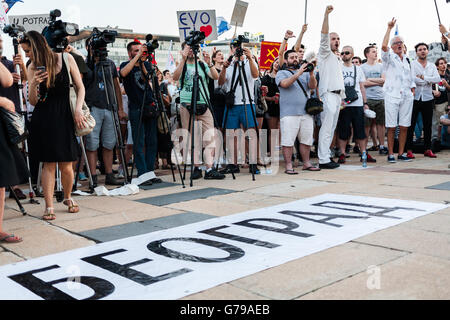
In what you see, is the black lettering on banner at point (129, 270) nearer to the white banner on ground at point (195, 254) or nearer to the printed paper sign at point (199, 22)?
the white banner on ground at point (195, 254)

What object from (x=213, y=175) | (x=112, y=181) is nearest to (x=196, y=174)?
(x=213, y=175)

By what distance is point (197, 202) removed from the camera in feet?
16.4

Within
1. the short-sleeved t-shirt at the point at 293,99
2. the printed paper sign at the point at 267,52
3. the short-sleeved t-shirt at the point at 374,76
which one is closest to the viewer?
the short-sleeved t-shirt at the point at 293,99

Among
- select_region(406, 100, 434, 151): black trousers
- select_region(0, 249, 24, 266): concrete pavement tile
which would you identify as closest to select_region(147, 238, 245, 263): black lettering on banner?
select_region(0, 249, 24, 266): concrete pavement tile

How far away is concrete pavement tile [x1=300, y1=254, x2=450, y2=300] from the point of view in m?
2.26

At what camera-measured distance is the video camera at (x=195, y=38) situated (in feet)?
19.6

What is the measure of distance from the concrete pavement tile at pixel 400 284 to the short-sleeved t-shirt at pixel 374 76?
7.23 m

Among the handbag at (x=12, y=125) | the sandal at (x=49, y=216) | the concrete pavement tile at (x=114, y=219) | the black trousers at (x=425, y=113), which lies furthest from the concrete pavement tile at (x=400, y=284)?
the black trousers at (x=425, y=113)

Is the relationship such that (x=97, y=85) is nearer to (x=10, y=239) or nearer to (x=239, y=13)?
(x=239, y=13)

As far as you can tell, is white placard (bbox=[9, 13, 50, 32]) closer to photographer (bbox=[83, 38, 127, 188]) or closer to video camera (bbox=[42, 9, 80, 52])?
photographer (bbox=[83, 38, 127, 188])

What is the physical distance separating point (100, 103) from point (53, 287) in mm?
4230

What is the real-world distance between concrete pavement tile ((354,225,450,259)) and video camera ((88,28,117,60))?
12.8 ft

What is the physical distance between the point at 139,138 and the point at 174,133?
1.00 m

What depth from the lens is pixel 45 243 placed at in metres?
3.57
